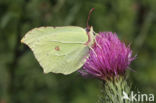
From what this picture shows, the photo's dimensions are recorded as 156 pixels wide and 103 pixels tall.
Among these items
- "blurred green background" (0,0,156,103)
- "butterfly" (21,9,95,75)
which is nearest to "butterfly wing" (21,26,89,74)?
"butterfly" (21,9,95,75)

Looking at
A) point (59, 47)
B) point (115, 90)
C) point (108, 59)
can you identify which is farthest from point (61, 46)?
point (115, 90)

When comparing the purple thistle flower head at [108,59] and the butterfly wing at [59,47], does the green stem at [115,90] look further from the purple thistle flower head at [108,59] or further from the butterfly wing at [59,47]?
the butterfly wing at [59,47]

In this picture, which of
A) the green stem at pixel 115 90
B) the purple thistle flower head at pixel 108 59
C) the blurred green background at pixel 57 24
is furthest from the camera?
the blurred green background at pixel 57 24

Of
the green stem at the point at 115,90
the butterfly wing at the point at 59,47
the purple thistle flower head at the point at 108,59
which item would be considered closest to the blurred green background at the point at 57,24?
the butterfly wing at the point at 59,47

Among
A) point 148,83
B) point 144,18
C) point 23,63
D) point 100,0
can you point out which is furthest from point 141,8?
point 23,63

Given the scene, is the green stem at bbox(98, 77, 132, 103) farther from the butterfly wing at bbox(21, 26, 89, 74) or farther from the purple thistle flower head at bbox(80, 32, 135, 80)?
the butterfly wing at bbox(21, 26, 89, 74)
